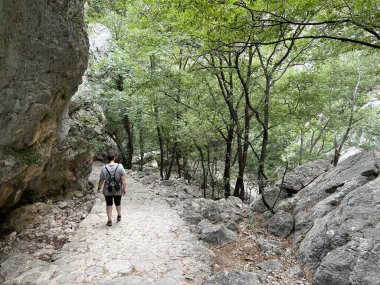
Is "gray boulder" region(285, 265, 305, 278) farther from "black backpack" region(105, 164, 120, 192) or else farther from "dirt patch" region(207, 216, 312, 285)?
"black backpack" region(105, 164, 120, 192)

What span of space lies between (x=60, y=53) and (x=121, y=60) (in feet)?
28.2

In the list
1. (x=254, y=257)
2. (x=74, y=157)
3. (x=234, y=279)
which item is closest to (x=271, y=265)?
(x=254, y=257)

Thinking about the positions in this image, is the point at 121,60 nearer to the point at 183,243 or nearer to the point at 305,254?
the point at 183,243

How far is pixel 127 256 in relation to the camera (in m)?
A: 6.20

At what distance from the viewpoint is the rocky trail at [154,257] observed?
522 cm

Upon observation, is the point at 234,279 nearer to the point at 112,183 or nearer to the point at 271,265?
the point at 271,265

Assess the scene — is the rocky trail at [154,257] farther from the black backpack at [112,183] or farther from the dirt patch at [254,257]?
the black backpack at [112,183]

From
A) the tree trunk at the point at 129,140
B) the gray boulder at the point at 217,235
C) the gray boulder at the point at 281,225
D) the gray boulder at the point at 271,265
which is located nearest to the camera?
the gray boulder at the point at 271,265

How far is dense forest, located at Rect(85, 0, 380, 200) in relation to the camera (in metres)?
6.61

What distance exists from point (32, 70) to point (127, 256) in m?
4.28

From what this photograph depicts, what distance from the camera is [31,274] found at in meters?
5.33

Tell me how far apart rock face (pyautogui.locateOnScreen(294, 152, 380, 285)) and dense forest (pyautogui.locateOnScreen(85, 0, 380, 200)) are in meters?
1.87

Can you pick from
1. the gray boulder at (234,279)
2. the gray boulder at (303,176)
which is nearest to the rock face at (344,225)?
the gray boulder at (234,279)

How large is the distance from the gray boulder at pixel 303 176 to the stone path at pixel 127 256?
398 centimetres
